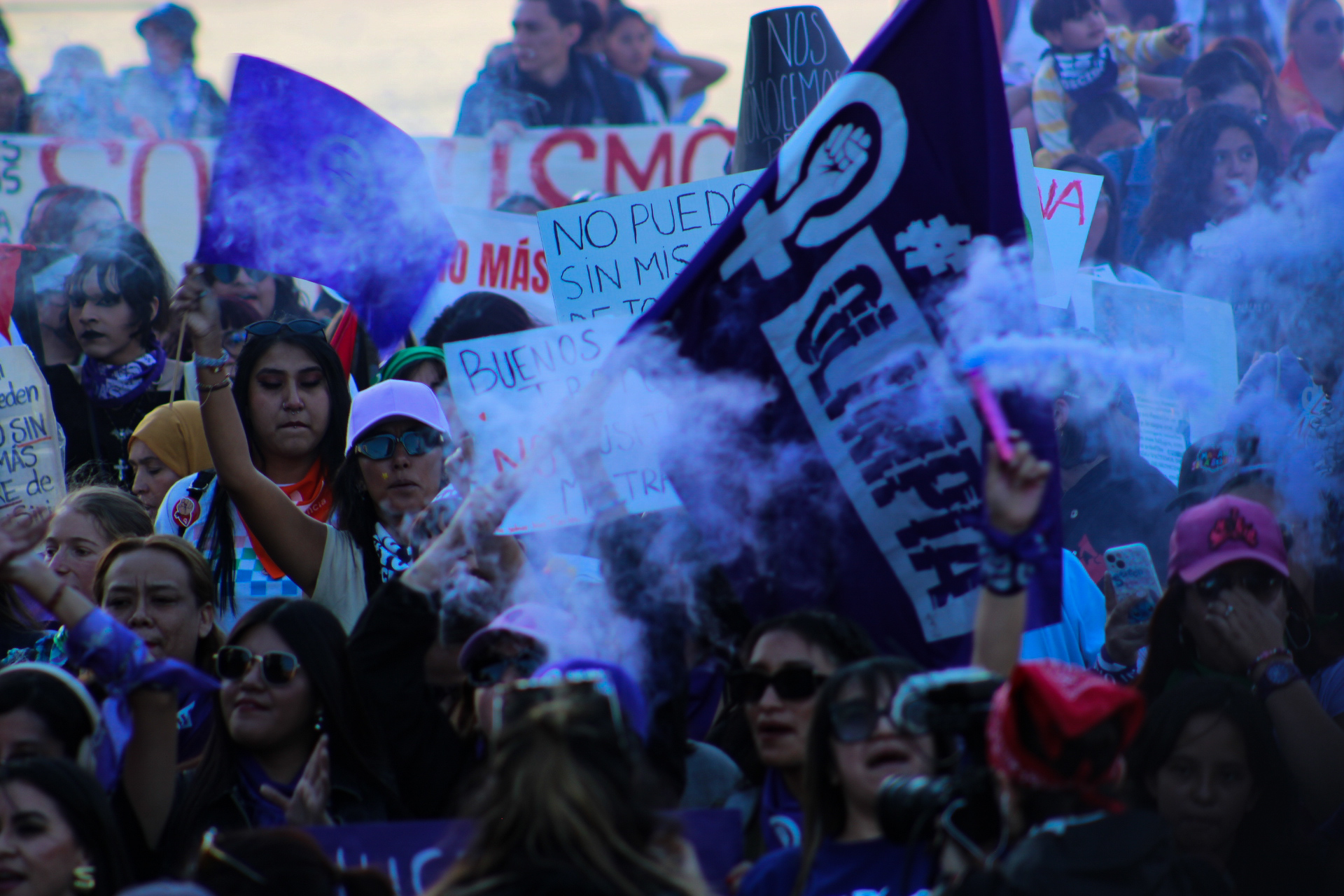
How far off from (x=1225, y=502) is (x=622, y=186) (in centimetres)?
631

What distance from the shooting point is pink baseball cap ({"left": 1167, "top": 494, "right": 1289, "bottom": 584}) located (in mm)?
3732

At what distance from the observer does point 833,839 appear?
2781 millimetres

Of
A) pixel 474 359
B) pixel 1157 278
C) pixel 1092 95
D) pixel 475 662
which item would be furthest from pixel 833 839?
pixel 1092 95

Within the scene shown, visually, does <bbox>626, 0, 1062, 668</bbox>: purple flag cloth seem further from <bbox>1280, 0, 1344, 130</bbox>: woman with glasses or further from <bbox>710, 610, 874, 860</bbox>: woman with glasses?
<bbox>1280, 0, 1344, 130</bbox>: woman with glasses

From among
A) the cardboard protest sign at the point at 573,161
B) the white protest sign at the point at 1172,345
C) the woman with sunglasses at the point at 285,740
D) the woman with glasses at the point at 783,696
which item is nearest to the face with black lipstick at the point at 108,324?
the woman with sunglasses at the point at 285,740

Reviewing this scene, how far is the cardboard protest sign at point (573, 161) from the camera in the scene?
28.5 feet

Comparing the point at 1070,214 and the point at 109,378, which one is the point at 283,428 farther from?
the point at 1070,214

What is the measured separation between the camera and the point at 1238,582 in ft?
12.3

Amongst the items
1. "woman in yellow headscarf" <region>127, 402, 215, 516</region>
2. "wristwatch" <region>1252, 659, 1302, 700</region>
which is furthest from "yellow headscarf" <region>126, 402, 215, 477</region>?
"wristwatch" <region>1252, 659, 1302, 700</region>

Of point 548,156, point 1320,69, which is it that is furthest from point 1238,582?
point 548,156

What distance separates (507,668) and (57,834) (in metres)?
1.02

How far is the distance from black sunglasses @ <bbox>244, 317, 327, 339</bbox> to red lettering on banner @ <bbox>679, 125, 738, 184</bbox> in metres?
5.24

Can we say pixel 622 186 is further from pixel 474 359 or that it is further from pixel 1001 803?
pixel 1001 803

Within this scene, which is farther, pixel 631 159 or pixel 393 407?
pixel 631 159
